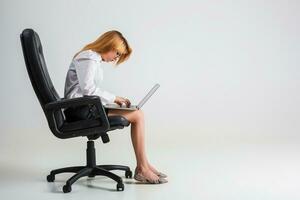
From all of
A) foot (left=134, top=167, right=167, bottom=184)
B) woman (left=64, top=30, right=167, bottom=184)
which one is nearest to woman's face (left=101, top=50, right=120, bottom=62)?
woman (left=64, top=30, right=167, bottom=184)

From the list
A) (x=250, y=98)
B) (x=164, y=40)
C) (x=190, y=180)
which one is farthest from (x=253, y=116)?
(x=190, y=180)

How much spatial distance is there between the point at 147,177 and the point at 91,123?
53 centimetres

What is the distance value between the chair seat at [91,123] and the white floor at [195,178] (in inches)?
15.5

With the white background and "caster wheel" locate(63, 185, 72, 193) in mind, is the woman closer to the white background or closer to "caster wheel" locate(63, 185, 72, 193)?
"caster wheel" locate(63, 185, 72, 193)

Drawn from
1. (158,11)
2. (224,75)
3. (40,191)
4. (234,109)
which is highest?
(158,11)

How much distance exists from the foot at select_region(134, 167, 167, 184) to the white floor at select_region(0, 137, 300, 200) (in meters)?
0.05

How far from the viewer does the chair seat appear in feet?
10.4

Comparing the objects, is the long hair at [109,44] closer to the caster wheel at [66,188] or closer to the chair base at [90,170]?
the chair base at [90,170]

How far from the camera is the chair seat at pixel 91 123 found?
3.17m

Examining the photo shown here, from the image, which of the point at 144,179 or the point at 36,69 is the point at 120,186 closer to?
the point at 144,179

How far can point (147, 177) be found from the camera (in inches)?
132

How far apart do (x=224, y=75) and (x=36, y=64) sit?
134 inches

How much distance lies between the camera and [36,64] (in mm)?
3121

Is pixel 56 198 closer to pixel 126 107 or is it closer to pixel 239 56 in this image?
pixel 126 107
